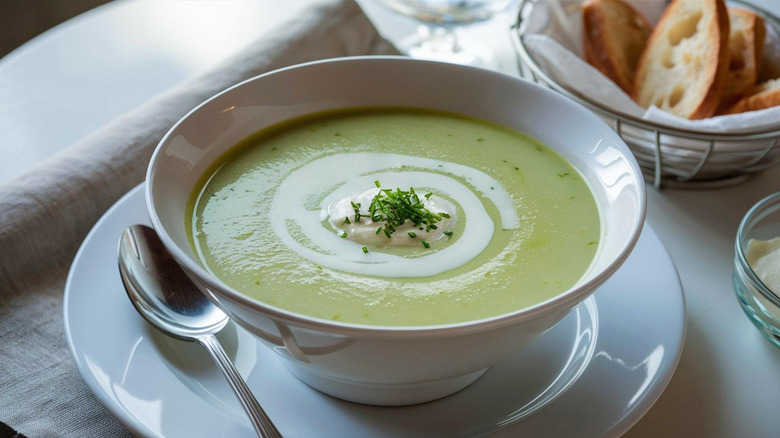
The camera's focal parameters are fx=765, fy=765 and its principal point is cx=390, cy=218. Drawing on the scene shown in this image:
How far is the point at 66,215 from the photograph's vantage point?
1555 mm

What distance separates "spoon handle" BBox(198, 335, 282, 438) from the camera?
103cm

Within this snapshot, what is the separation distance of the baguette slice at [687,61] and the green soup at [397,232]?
60 centimetres

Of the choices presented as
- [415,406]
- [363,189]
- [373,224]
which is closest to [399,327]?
[415,406]

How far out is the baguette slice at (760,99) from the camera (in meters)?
1.78

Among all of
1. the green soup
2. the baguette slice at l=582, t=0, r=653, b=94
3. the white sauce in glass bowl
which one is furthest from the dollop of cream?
the baguette slice at l=582, t=0, r=653, b=94

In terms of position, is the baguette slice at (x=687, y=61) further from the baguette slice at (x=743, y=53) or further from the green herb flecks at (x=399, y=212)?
the green herb flecks at (x=399, y=212)

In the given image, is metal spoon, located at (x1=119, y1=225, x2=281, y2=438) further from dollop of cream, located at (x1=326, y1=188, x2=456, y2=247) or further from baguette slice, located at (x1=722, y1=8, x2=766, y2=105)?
baguette slice, located at (x1=722, y1=8, x2=766, y2=105)

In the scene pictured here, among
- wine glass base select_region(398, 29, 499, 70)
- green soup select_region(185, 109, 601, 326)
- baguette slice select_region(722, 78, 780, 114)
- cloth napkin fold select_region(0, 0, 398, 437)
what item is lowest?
cloth napkin fold select_region(0, 0, 398, 437)

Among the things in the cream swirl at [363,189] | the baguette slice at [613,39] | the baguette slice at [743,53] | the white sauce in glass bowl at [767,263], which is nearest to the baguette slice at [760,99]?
the baguette slice at [743,53]

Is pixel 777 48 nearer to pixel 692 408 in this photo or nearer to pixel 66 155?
pixel 692 408

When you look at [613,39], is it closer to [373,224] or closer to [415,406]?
[373,224]

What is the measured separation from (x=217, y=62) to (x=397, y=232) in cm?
113

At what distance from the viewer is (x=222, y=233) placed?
1297 mm

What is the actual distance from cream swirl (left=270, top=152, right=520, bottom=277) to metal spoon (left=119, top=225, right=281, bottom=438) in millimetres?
190
